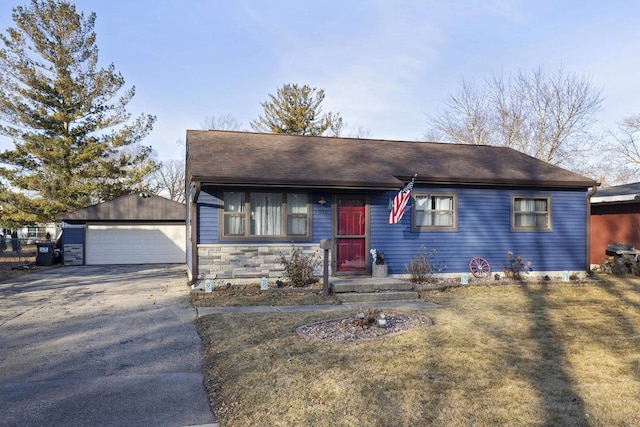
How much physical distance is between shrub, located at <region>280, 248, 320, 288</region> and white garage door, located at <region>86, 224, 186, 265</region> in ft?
36.5

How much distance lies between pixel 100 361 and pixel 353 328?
3203 millimetres

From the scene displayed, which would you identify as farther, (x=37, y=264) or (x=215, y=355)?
(x=37, y=264)

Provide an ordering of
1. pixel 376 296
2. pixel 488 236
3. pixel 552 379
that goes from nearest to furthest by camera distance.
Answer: pixel 552 379, pixel 376 296, pixel 488 236

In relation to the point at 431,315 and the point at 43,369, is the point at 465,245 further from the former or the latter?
the point at 43,369

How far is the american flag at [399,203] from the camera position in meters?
10.4

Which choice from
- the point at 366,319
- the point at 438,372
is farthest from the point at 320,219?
the point at 438,372

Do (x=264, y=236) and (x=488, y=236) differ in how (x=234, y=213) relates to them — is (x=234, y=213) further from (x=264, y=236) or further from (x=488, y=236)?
(x=488, y=236)

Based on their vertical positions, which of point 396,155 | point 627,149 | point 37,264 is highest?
point 627,149

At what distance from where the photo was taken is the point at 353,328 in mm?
6328

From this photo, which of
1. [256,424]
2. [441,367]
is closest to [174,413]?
[256,424]

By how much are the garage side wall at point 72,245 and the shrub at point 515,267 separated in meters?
16.7

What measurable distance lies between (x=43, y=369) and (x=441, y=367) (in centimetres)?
440

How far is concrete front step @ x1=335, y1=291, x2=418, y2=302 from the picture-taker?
368 inches

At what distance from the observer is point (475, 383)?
432 cm
